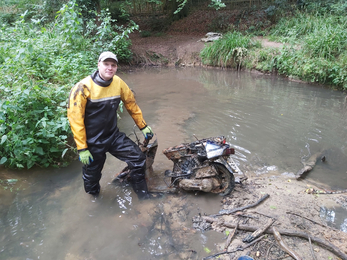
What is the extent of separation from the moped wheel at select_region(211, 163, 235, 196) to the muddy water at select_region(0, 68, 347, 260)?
0.13 meters

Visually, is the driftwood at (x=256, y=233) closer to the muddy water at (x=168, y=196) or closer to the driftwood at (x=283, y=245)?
the driftwood at (x=283, y=245)

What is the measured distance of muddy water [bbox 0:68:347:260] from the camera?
2.81 meters

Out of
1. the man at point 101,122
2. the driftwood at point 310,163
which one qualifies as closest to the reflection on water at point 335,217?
the driftwood at point 310,163

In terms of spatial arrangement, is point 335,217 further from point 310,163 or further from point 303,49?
point 303,49

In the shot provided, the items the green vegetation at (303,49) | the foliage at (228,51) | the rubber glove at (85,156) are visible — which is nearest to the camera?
the rubber glove at (85,156)

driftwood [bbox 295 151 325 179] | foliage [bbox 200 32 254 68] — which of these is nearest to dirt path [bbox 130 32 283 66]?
foliage [bbox 200 32 254 68]

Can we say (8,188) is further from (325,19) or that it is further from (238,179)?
(325,19)

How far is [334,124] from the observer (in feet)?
20.2

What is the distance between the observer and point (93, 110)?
10.2 feet

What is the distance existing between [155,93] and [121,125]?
10.6 ft

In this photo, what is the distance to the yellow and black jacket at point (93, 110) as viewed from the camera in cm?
295

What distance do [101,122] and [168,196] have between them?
1459 mm

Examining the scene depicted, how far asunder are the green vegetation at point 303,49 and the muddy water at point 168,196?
110 cm

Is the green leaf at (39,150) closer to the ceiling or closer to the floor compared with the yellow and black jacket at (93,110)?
closer to the floor
